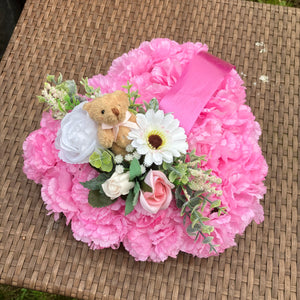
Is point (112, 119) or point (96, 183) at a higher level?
point (112, 119)

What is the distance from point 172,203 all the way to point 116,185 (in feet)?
0.48

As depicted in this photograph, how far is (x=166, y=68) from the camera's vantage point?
773 millimetres

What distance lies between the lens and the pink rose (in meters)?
0.62

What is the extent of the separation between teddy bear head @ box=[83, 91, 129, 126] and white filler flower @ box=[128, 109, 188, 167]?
30mm

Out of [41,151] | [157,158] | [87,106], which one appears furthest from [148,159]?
[41,151]

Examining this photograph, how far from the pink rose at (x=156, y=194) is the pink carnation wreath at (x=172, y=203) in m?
0.04

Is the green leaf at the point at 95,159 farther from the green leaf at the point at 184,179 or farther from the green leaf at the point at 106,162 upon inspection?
the green leaf at the point at 184,179

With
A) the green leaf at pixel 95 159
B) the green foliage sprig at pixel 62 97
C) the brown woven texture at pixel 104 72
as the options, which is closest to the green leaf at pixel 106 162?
the green leaf at pixel 95 159

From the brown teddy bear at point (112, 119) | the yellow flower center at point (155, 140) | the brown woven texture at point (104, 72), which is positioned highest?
the brown teddy bear at point (112, 119)

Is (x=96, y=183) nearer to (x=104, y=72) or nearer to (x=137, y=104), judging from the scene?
(x=137, y=104)

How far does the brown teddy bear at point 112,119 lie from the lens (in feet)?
1.90

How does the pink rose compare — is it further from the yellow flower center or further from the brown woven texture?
the brown woven texture

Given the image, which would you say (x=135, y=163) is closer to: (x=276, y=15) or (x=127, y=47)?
(x=127, y=47)

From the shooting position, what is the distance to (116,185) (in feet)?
2.01
